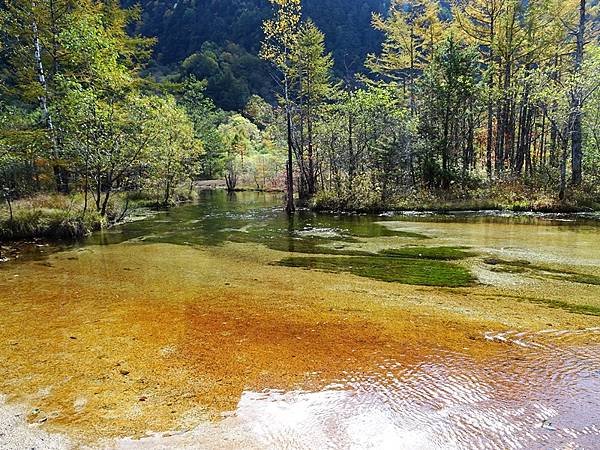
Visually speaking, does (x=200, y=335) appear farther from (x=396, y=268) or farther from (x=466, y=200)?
(x=466, y=200)

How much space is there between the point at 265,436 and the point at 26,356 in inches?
109

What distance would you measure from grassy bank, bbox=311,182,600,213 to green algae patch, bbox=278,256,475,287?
10930 millimetres

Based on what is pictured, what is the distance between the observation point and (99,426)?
287 cm

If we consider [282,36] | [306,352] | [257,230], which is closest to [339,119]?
[282,36]

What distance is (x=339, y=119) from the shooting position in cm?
2159

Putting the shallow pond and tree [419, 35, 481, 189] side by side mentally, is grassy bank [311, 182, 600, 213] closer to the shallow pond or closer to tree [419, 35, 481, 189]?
tree [419, 35, 481, 189]

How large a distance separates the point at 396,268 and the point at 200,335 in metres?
4.28

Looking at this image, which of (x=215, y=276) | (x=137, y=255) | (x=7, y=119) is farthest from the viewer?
(x=7, y=119)

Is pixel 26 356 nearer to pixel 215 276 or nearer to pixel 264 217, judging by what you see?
pixel 215 276

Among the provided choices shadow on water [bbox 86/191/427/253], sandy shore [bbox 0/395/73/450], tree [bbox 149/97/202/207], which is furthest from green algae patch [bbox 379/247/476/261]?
tree [bbox 149/97/202/207]

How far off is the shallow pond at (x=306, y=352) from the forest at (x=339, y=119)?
7.44 m

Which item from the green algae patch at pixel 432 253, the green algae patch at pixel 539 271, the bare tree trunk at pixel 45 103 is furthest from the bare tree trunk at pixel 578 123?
the bare tree trunk at pixel 45 103

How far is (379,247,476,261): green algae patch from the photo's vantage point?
8.48 meters

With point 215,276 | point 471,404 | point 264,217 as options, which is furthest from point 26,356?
point 264,217
